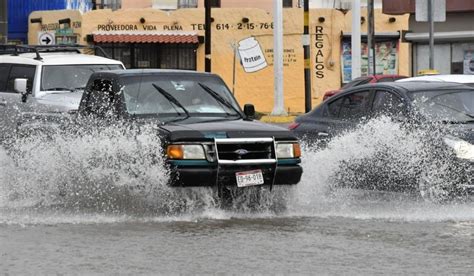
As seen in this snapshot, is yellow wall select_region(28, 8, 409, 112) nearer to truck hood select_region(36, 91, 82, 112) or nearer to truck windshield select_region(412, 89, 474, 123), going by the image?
truck hood select_region(36, 91, 82, 112)

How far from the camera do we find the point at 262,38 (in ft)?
147

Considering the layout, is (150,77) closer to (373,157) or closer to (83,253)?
(373,157)

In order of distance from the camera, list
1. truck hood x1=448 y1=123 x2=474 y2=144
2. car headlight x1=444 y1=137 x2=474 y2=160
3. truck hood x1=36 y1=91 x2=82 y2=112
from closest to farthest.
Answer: car headlight x1=444 y1=137 x2=474 y2=160 → truck hood x1=448 y1=123 x2=474 y2=144 → truck hood x1=36 y1=91 x2=82 y2=112

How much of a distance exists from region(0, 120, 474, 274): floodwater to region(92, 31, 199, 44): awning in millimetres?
29707

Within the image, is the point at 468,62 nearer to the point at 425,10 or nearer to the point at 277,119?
the point at 277,119

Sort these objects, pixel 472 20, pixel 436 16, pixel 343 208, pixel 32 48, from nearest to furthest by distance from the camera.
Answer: pixel 343 208
pixel 32 48
pixel 436 16
pixel 472 20

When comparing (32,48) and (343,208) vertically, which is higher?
(32,48)

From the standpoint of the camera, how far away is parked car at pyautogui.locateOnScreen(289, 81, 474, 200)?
1252cm

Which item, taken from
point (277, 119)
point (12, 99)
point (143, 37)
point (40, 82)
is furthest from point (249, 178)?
point (143, 37)

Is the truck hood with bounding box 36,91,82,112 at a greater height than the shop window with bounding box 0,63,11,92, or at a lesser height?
lesser

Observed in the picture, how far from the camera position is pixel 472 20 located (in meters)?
40.8

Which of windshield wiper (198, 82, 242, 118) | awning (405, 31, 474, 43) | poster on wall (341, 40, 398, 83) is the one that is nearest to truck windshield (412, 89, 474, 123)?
windshield wiper (198, 82, 242, 118)

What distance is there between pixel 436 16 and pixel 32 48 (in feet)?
27.4

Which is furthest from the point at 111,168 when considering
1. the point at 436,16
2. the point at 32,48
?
the point at 436,16
